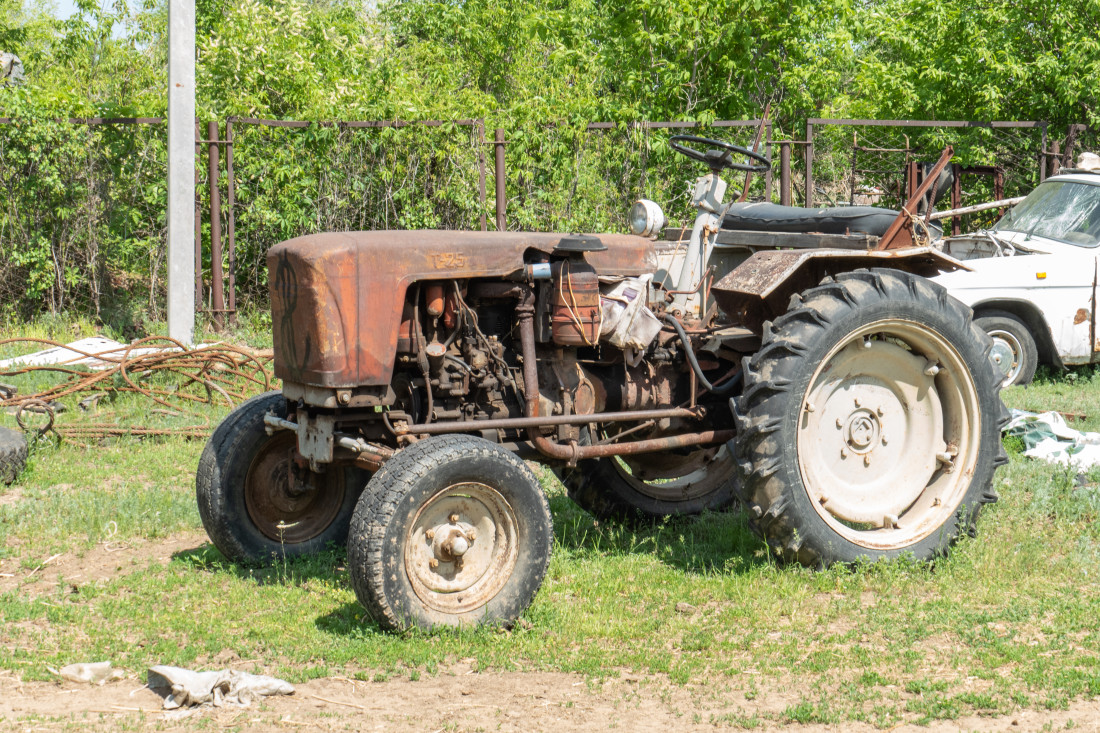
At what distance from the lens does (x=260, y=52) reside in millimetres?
12641

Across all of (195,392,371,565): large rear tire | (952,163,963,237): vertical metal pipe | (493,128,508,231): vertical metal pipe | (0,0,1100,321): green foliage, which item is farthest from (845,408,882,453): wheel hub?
(952,163,963,237): vertical metal pipe

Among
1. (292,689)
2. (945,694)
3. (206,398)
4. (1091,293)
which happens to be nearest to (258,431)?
(292,689)

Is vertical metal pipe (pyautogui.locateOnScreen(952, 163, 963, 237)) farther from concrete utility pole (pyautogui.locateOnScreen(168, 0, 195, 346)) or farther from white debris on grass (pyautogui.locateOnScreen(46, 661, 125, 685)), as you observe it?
white debris on grass (pyautogui.locateOnScreen(46, 661, 125, 685))

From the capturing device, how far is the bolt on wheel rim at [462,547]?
424 cm

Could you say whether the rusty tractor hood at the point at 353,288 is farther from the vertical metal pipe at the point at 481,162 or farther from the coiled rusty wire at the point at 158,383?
the vertical metal pipe at the point at 481,162

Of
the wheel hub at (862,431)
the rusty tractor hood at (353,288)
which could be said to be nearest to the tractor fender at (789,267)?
the wheel hub at (862,431)

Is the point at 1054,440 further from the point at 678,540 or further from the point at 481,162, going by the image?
the point at 481,162

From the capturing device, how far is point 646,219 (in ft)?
17.4

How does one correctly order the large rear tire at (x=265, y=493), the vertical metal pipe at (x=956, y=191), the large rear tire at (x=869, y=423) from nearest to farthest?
the large rear tire at (x=869, y=423)
the large rear tire at (x=265, y=493)
the vertical metal pipe at (x=956, y=191)

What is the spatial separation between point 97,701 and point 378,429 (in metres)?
1.55

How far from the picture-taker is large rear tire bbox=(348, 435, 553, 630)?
4.07 metres

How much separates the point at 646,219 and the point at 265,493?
2160mm

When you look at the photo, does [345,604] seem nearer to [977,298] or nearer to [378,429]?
[378,429]

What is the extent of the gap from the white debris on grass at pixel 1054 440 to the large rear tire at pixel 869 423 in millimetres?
1504
